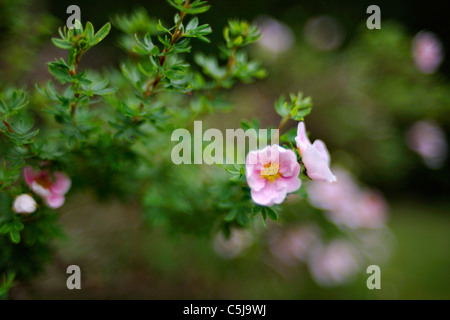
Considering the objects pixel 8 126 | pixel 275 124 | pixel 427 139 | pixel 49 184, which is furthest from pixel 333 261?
pixel 8 126

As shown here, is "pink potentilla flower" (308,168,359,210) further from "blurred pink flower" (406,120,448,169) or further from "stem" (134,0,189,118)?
"stem" (134,0,189,118)

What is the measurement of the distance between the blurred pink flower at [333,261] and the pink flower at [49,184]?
1.67 metres

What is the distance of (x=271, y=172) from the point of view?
833 mm

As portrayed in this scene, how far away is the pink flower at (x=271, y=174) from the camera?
81 cm

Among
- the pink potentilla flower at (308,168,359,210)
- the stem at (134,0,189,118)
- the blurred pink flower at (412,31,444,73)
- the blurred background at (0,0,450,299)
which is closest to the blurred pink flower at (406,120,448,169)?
the blurred background at (0,0,450,299)

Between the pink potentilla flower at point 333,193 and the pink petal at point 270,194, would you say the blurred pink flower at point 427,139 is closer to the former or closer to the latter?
the pink potentilla flower at point 333,193

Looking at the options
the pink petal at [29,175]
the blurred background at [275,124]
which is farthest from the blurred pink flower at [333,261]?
the pink petal at [29,175]

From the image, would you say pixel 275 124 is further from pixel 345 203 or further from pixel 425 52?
pixel 425 52

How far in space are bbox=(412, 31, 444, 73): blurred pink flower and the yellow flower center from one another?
1.70 m

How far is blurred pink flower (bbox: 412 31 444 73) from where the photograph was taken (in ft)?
6.48

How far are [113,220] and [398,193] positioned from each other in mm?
3981

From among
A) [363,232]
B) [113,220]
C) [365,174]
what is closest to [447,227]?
[365,174]

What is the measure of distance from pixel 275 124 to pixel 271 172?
5.95 ft

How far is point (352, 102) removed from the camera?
255 cm
